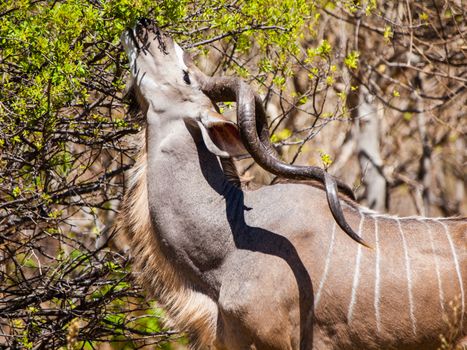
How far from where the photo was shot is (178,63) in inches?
175

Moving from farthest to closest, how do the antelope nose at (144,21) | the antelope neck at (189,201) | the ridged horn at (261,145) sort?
1. the antelope nose at (144,21)
2. the antelope neck at (189,201)
3. the ridged horn at (261,145)

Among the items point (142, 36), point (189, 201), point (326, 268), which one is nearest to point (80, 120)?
point (142, 36)

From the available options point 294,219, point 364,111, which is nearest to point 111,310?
point 294,219

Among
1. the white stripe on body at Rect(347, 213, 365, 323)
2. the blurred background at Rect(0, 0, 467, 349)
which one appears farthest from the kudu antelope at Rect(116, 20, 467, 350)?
the blurred background at Rect(0, 0, 467, 349)

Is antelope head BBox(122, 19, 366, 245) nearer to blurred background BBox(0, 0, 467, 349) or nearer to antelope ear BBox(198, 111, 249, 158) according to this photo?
antelope ear BBox(198, 111, 249, 158)

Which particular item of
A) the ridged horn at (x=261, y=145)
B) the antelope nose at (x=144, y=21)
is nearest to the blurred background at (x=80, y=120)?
the antelope nose at (x=144, y=21)

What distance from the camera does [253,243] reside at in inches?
161

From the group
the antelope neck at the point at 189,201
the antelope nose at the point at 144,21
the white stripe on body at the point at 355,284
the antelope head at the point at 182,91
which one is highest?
the antelope nose at the point at 144,21

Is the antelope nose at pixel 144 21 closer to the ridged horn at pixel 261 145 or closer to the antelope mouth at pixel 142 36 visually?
the antelope mouth at pixel 142 36

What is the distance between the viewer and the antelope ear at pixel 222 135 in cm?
416

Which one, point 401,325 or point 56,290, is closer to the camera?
point 401,325

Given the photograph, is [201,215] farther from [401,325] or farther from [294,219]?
[401,325]

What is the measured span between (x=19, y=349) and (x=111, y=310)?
62 cm

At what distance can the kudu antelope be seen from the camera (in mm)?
3887
